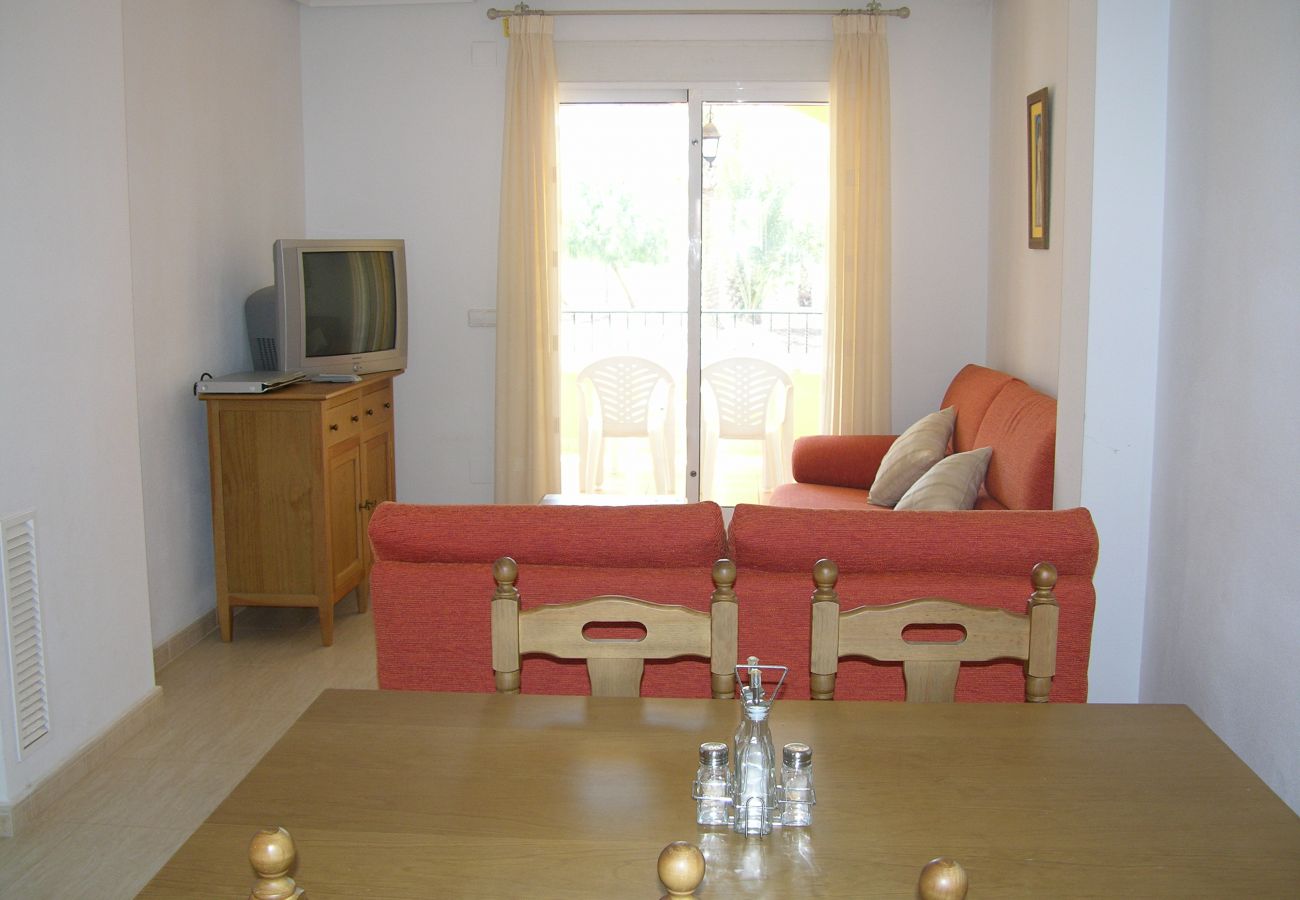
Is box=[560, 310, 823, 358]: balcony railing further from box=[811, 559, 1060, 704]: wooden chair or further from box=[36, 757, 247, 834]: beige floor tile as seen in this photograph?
box=[811, 559, 1060, 704]: wooden chair

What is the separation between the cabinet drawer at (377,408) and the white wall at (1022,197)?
2.85m

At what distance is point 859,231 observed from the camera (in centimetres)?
593

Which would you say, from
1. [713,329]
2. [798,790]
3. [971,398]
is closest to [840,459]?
[971,398]

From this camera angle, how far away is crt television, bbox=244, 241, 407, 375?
16.3 feet

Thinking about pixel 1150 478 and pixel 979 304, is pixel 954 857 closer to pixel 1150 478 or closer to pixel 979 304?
pixel 1150 478

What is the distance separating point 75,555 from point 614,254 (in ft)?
11.3

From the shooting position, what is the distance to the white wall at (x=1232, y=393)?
2.39 meters

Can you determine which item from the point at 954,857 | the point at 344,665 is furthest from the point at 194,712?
the point at 954,857

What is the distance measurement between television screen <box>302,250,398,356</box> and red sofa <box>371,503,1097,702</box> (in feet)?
8.34

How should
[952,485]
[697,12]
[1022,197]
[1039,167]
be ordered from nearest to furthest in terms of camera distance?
[952,485]
[1039,167]
[1022,197]
[697,12]

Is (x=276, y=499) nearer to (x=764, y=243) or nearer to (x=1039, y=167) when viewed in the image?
(x=764, y=243)

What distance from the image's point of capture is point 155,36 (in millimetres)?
4434

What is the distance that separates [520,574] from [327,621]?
217 centimetres

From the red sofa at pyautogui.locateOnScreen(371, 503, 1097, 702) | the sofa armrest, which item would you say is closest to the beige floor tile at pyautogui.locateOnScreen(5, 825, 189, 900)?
the red sofa at pyautogui.locateOnScreen(371, 503, 1097, 702)
